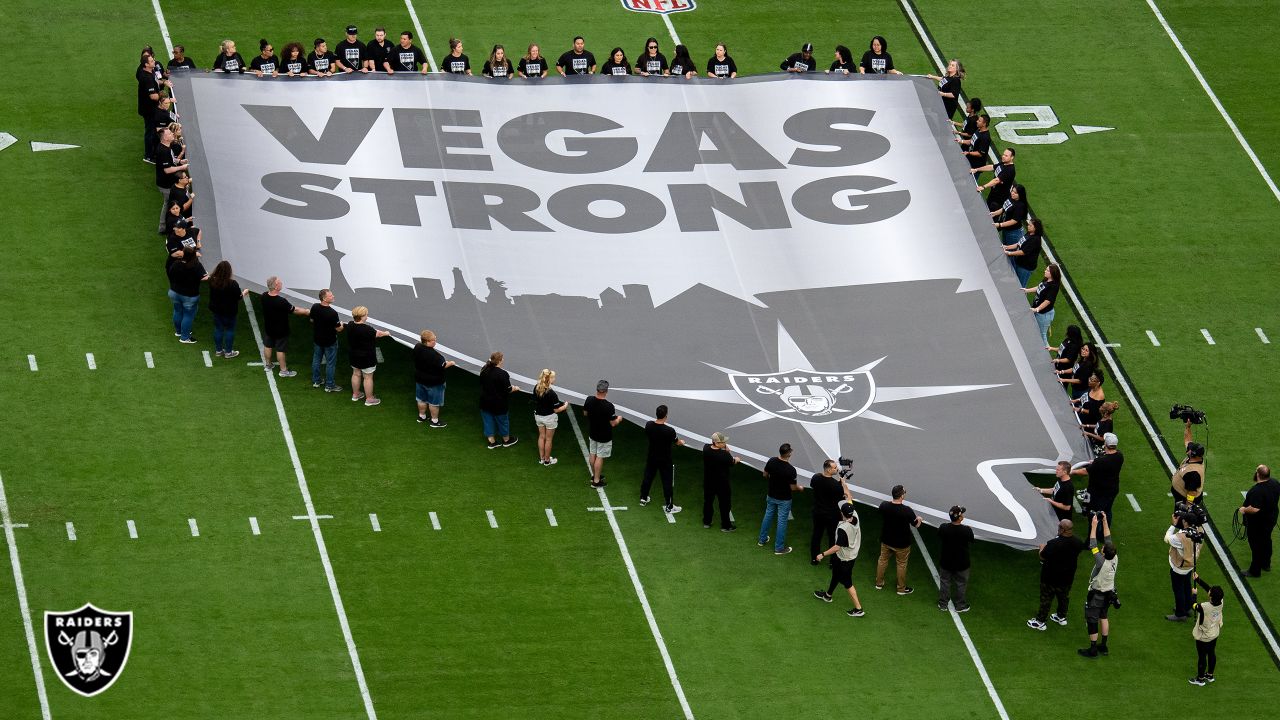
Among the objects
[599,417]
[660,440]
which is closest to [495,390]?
[599,417]

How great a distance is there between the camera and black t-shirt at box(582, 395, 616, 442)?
86.4ft

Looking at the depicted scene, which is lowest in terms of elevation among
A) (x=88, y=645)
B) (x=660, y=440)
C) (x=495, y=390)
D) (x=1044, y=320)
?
(x=88, y=645)

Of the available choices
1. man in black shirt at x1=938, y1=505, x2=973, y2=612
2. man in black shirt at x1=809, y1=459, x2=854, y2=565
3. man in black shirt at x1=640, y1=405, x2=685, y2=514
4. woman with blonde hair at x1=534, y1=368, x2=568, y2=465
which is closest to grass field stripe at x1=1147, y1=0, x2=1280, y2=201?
man in black shirt at x1=938, y1=505, x2=973, y2=612

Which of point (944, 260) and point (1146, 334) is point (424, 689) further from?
point (1146, 334)

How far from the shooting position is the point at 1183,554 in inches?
1000

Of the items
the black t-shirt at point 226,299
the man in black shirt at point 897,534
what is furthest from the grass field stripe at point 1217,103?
the black t-shirt at point 226,299

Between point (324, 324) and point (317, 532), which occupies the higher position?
point (324, 324)

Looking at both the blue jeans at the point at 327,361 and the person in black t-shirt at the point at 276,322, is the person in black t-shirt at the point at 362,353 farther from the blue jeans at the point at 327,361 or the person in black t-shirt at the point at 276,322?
the person in black t-shirt at the point at 276,322

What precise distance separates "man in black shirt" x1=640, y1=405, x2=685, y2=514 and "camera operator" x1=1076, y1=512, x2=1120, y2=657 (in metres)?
5.11

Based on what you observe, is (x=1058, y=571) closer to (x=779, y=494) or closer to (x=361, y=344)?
(x=779, y=494)

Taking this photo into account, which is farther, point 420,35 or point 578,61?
point 420,35

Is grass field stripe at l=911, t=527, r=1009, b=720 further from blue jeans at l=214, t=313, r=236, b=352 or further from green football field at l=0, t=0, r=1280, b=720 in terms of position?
blue jeans at l=214, t=313, r=236, b=352

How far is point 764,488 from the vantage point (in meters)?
27.3

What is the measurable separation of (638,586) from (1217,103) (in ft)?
51.0
